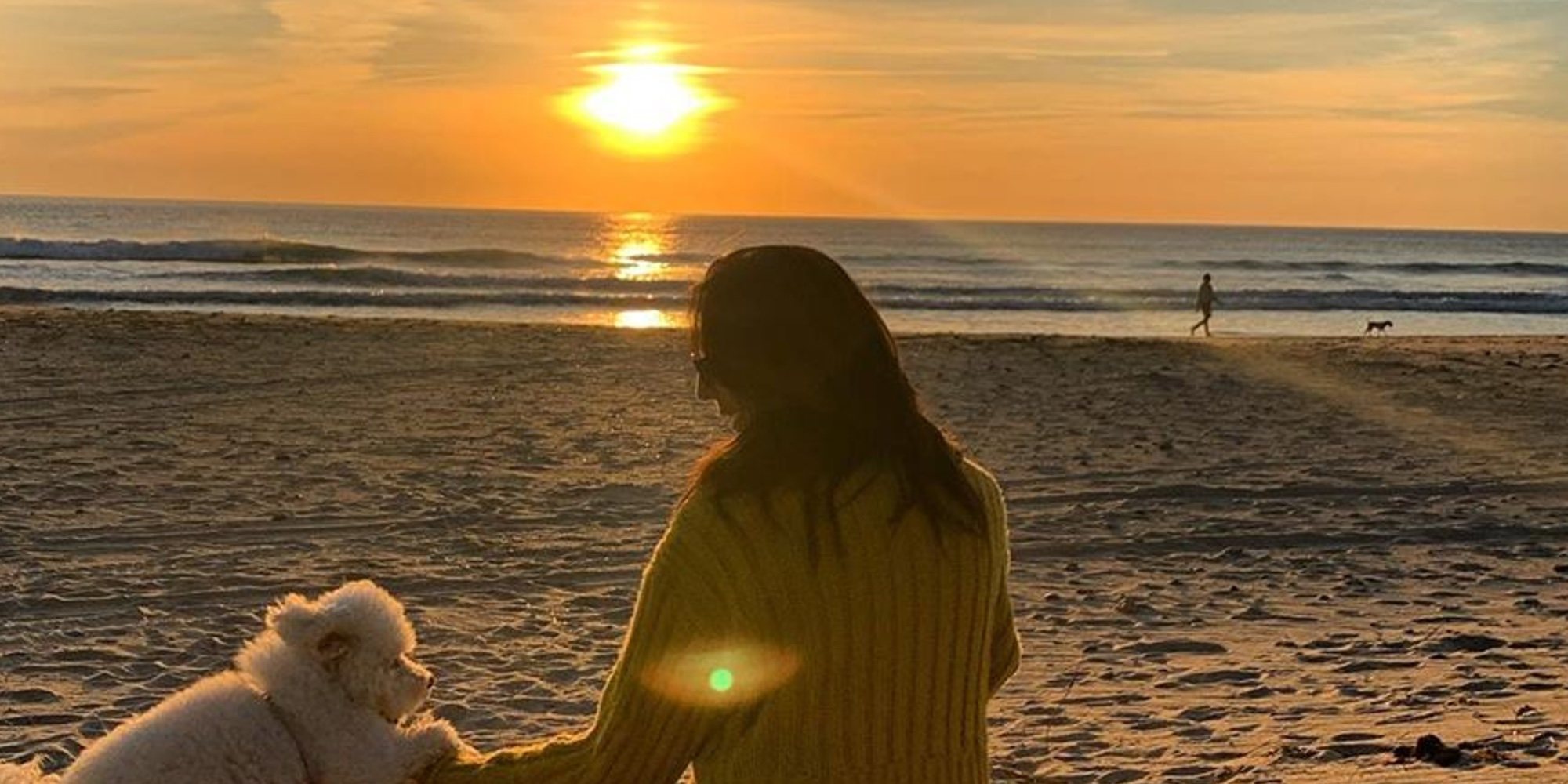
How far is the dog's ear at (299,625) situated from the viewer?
3004 millimetres

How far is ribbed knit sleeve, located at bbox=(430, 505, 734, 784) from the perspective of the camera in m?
2.41

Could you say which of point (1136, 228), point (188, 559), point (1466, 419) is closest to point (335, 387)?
point (188, 559)

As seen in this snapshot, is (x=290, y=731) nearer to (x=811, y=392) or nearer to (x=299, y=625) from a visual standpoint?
(x=299, y=625)

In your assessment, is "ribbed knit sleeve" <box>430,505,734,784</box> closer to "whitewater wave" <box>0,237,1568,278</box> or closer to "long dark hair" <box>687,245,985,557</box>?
"long dark hair" <box>687,245,985,557</box>

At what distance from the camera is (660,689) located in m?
2.47

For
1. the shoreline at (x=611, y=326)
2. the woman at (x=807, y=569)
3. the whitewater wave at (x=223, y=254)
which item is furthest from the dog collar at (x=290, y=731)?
the whitewater wave at (x=223, y=254)

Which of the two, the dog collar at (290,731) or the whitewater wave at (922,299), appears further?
the whitewater wave at (922,299)

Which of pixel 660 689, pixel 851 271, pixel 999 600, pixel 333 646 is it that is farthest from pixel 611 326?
pixel 851 271

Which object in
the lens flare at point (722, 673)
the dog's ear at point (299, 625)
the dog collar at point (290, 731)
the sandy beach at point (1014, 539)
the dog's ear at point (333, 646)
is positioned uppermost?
the lens flare at point (722, 673)

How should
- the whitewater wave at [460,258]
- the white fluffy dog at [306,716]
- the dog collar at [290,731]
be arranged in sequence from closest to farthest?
the white fluffy dog at [306,716] < the dog collar at [290,731] < the whitewater wave at [460,258]

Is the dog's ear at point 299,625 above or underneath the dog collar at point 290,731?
above

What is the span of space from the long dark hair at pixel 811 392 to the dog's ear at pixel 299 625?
3.21ft

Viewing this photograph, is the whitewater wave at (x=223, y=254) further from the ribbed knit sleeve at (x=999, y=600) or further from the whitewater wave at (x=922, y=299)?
the ribbed knit sleeve at (x=999, y=600)

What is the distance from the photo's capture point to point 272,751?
2.96 meters
